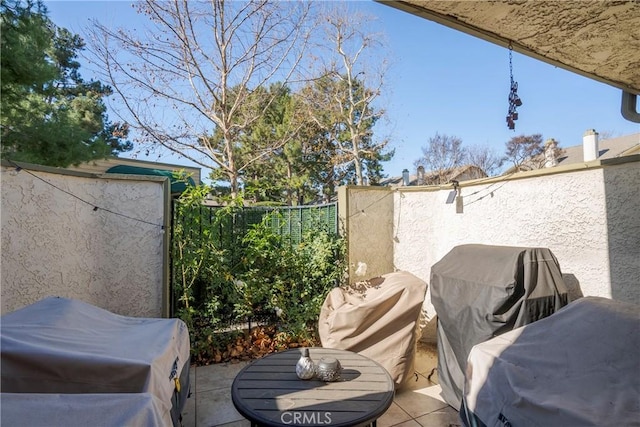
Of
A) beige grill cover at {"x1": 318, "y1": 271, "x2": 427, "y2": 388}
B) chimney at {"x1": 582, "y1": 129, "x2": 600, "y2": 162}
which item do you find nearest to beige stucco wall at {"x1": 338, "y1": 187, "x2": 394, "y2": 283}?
beige grill cover at {"x1": 318, "y1": 271, "x2": 427, "y2": 388}

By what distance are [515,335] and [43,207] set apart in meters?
4.05

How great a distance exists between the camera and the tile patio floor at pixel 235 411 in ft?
8.91

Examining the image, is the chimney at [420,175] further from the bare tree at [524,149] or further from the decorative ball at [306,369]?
the decorative ball at [306,369]

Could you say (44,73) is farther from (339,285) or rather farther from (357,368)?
(357,368)

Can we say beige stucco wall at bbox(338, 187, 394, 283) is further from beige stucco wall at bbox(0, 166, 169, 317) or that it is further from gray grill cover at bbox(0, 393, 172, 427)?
gray grill cover at bbox(0, 393, 172, 427)

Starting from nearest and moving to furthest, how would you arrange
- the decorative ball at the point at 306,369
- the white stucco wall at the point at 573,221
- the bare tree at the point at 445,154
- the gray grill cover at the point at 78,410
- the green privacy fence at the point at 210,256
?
1. the gray grill cover at the point at 78,410
2. the decorative ball at the point at 306,369
3. the white stucco wall at the point at 573,221
4. the green privacy fence at the point at 210,256
5. the bare tree at the point at 445,154

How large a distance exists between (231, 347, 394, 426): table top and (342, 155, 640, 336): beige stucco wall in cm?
209

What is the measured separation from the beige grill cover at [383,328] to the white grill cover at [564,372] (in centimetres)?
115

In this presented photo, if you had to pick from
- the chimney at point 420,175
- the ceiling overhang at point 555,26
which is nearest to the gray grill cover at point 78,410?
the ceiling overhang at point 555,26

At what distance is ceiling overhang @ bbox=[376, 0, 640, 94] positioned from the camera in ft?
5.86

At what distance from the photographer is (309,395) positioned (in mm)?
2066

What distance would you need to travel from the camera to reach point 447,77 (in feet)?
26.1

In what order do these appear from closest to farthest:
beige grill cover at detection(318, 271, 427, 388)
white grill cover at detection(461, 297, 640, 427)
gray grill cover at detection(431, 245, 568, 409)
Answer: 1. white grill cover at detection(461, 297, 640, 427)
2. gray grill cover at detection(431, 245, 568, 409)
3. beige grill cover at detection(318, 271, 427, 388)

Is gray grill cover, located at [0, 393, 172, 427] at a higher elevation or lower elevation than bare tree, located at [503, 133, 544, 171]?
lower
